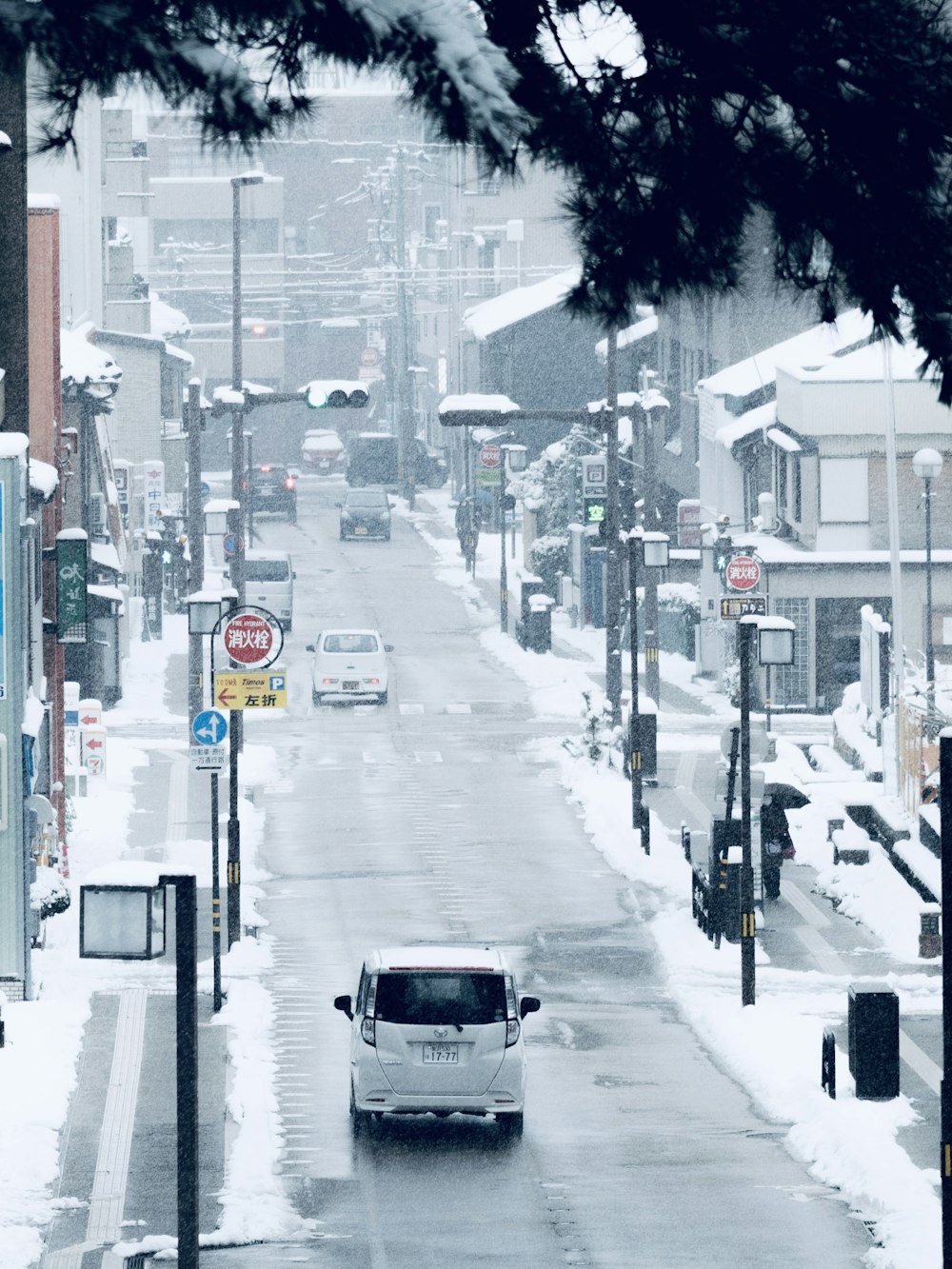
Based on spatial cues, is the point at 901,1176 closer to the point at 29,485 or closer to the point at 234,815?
the point at 234,815

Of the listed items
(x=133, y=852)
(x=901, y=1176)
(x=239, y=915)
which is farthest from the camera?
(x=133, y=852)

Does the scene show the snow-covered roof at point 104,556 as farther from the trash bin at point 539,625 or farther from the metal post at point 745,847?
the metal post at point 745,847

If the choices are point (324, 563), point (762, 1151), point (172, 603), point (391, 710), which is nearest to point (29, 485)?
point (762, 1151)

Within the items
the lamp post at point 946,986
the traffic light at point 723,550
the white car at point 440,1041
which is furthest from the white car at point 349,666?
the lamp post at point 946,986

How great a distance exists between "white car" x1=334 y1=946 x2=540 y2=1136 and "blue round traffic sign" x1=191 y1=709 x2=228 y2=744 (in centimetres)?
827

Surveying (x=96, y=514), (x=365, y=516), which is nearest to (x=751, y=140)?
(x=96, y=514)

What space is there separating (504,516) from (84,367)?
23.4 m

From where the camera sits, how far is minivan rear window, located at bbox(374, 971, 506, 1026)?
18844 millimetres

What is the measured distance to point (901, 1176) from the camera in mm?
17172

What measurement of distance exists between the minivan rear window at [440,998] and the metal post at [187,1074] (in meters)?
5.80

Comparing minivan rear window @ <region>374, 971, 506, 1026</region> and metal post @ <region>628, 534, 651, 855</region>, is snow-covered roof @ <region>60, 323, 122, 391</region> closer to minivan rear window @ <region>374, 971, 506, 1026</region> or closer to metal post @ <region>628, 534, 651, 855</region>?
metal post @ <region>628, 534, 651, 855</region>

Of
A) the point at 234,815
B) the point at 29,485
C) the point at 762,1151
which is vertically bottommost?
the point at 762,1151

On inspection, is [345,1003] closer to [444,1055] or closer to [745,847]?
[444,1055]

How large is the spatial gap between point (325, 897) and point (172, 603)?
128 ft
